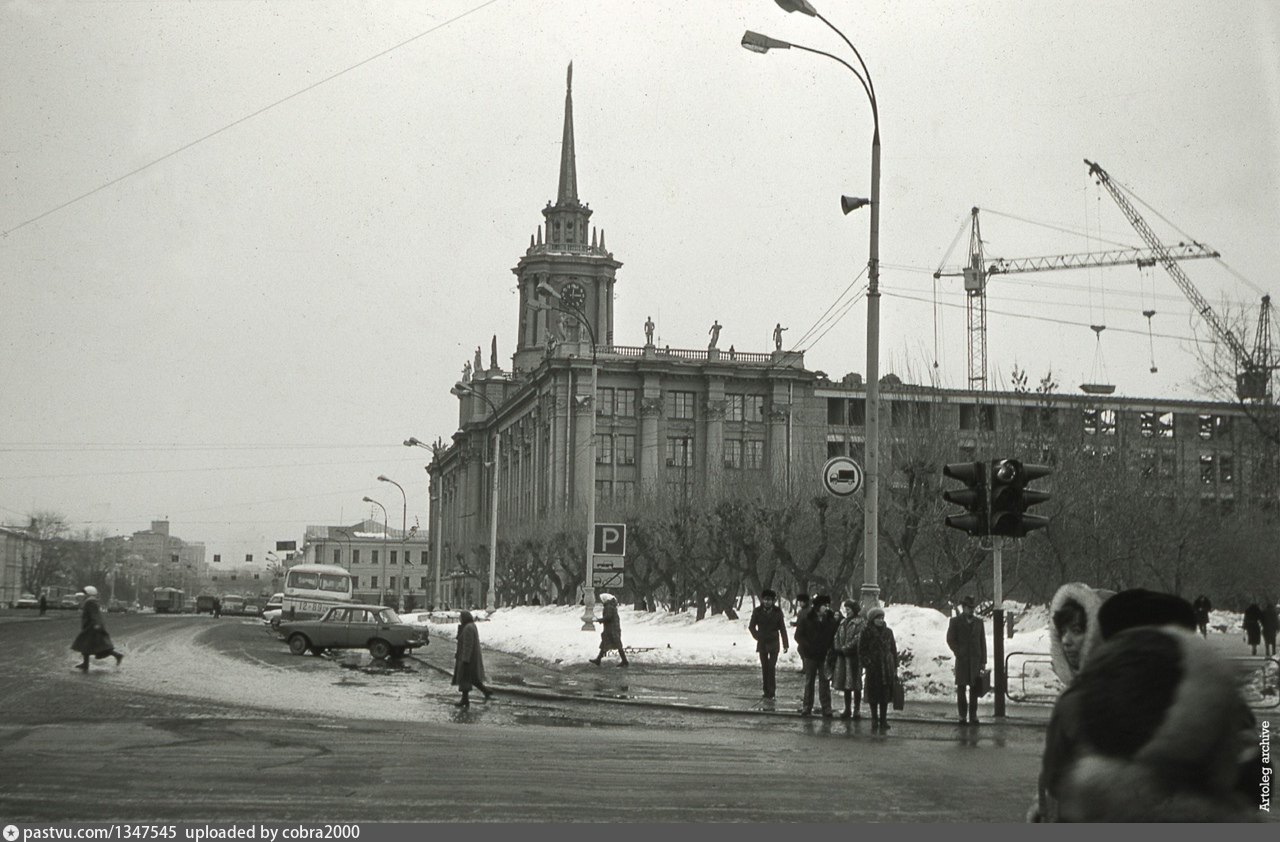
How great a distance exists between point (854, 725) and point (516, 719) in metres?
4.43

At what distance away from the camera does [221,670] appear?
90.2ft

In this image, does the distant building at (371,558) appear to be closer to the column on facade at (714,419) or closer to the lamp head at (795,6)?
the column on facade at (714,419)

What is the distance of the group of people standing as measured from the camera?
17859mm

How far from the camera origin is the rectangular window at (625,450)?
103 m

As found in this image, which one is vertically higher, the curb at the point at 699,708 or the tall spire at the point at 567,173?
the tall spire at the point at 567,173

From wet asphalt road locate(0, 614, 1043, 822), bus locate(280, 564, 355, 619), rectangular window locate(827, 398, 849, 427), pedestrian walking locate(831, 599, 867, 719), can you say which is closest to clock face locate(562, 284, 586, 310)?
rectangular window locate(827, 398, 849, 427)

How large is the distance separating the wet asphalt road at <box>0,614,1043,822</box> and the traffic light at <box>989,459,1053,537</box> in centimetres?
247

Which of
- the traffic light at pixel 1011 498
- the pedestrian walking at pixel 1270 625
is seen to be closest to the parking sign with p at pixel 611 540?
the pedestrian walking at pixel 1270 625

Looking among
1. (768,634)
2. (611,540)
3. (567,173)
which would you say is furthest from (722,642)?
(567,173)

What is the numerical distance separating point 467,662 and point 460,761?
8.17m

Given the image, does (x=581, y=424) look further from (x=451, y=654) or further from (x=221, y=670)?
A: (x=221, y=670)

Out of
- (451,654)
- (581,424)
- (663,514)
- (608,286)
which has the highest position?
(608,286)

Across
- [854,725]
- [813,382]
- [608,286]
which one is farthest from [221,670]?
[608,286]

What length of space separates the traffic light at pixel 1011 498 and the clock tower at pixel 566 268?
11380cm
